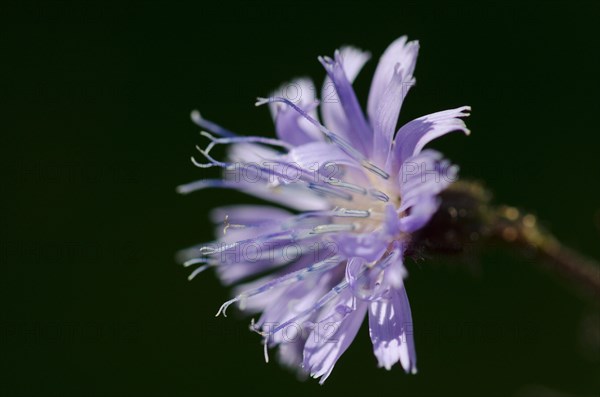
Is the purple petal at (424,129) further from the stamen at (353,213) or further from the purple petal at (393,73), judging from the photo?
the stamen at (353,213)

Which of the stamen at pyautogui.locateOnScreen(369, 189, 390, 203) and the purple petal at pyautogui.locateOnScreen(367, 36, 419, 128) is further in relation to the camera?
the stamen at pyautogui.locateOnScreen(369, 189, 390, 203)

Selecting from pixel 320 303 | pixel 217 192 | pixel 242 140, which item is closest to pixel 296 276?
pixel 320 303

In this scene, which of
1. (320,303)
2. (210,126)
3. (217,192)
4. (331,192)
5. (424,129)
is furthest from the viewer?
(217,192)

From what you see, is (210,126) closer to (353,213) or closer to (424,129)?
(353,213)

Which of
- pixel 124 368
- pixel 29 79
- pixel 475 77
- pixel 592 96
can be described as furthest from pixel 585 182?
pixel 29 79

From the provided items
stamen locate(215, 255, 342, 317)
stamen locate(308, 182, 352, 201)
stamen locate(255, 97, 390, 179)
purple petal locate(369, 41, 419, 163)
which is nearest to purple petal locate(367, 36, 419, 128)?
purple petal locate(369, 41, 419, 163)

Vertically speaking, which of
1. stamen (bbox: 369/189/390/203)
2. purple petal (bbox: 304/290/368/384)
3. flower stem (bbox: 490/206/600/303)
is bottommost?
purple petal (bbox: 304/290/368/384)

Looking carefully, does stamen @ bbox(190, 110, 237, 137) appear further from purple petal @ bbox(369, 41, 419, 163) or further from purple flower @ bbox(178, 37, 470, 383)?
purple petal @ bbox(369, 41, 419, 163)

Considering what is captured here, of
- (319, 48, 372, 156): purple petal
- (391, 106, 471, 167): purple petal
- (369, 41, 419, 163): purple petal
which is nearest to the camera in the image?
(391, 106, 471, 167): purple petal
